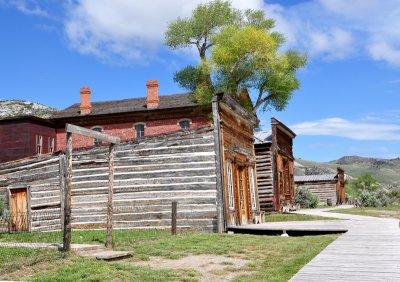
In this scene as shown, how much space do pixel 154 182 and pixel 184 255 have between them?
23.6 feet

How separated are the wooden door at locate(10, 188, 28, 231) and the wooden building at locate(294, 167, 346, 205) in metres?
34.1

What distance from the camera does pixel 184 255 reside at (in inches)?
415

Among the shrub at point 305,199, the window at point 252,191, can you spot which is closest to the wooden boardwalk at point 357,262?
the window at point 252,191

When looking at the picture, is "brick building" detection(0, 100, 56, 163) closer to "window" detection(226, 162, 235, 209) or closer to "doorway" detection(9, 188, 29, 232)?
"doorway" detection(9, 188, 29, 232)

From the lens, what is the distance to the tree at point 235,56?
3055 cm

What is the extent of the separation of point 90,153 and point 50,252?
883 centimetres

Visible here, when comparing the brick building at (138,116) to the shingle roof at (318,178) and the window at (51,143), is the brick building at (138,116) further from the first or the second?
the shingle roof at (318,178)

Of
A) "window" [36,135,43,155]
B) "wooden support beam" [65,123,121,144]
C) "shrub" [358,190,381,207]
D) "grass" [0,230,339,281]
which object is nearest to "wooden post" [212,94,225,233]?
"grass" [0,230,339,281]

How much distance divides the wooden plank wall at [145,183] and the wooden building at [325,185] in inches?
1335

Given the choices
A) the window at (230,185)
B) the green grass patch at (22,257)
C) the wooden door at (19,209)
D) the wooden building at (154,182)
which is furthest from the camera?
the wooden door at (19,209)

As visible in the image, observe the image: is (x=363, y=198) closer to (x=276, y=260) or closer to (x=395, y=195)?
(x=395, y=195)

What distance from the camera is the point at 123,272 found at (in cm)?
819

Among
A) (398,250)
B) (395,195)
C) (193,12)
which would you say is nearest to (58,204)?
(398,250)

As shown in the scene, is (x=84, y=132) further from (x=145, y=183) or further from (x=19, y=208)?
(x=19, y=208)
